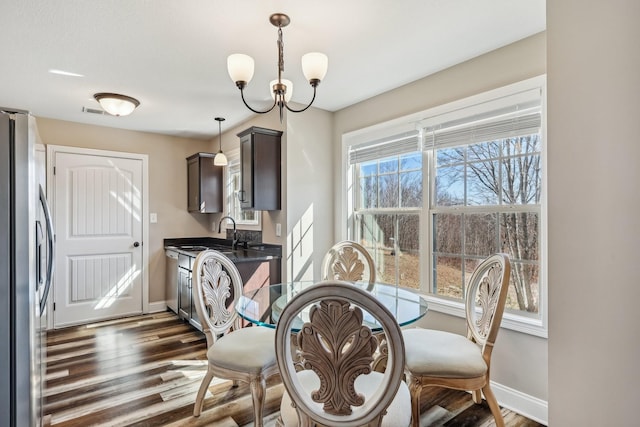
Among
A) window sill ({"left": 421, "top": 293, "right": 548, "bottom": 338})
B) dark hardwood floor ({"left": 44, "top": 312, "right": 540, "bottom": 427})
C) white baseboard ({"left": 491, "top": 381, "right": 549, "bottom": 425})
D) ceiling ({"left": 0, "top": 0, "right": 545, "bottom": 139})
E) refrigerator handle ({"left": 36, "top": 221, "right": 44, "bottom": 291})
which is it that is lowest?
dark hardwood floor ({"left": 44, "top": 312, "right": 540, "bottom": 427})

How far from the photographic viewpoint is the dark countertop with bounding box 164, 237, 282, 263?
3349 mm

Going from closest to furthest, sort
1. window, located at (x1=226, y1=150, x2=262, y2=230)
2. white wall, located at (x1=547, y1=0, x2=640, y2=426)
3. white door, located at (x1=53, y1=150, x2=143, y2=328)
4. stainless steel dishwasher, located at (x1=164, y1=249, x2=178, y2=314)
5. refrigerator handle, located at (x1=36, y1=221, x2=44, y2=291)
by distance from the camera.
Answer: white wall, located at (x1=547, y1=0, x2=640, y2=426)
refrigerator handle, located at (x1=36, y1=221, x2=44, y2=291)
white door, located at (x1=53, y1=150, x2=143, y2=328)
window, located at (x1=226, y1=150, x2=262, y2=230)
stainless steel dishwasher, located at (x1=164, y1=249, x2=178, y2=314)

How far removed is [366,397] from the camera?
1371 millimetres

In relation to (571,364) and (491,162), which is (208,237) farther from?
(571,364)

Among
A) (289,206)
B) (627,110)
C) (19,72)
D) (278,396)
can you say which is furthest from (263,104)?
(627,110)

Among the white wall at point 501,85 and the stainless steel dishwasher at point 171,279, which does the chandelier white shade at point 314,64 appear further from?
the stainless steel dishwasher at point 171,279

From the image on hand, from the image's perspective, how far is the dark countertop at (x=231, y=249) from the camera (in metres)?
3.35

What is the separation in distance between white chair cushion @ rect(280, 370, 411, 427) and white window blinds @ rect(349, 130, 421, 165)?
1960 mm

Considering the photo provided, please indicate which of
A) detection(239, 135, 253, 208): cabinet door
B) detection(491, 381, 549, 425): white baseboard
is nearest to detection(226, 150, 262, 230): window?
detection(239, 135, 253, 208): cabinet door

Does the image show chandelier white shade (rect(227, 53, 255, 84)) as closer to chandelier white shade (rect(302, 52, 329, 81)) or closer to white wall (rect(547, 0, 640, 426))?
chandelier white shade (rect(302, 52, 329, 81))

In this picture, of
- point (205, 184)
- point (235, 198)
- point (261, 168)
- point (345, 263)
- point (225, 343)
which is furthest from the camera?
point (205, 184)

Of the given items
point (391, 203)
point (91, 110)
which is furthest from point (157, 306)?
point (391, 203)

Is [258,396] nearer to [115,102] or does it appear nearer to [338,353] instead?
[338,353]

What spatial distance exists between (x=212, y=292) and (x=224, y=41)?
64.8 inches
